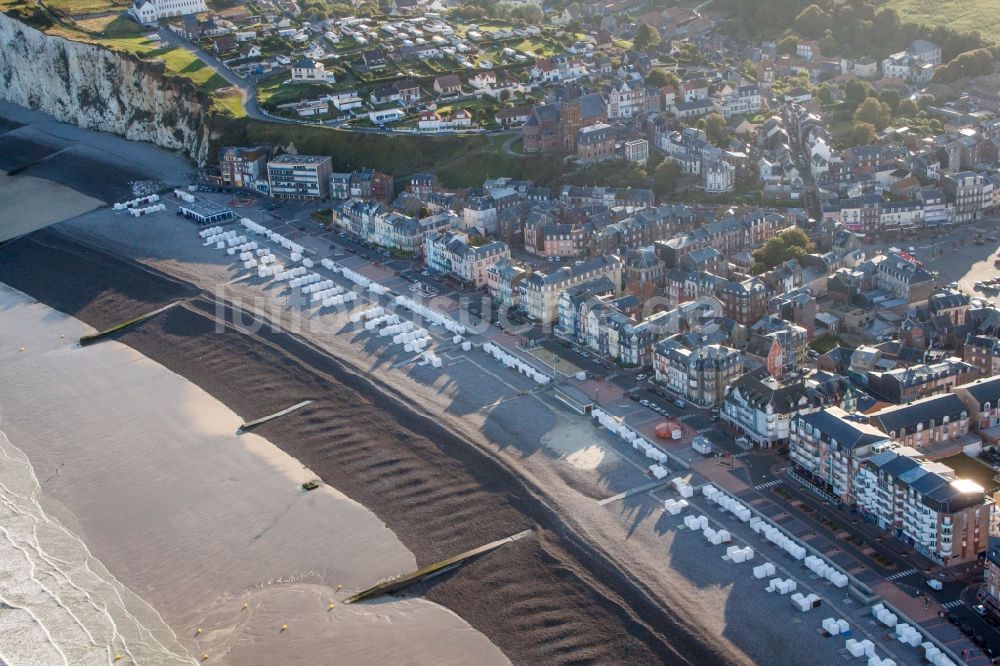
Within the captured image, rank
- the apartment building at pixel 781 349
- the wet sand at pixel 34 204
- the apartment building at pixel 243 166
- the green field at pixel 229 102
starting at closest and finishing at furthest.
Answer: the apartment building at pixel 781 349 → the wet sand at pixel 34 204 → the apartment building at pixel 243 166 → the green field at pixel 229 102

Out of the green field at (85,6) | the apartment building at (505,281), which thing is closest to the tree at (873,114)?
the apartment building at (505,281)

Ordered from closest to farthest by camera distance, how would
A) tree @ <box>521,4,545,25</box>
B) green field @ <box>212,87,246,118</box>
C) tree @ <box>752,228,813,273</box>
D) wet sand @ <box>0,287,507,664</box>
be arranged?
wet sand @ <box>0,287,507,664</box>
tree @ <box>752,228,813,273</box>
green field @ <box>212,87,246,118</box>
tree @ <box>521,4,545,25</box>

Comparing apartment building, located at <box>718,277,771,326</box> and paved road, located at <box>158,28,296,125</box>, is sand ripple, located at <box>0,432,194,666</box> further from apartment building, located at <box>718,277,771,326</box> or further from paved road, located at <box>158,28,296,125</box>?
paved road, located at <box>158,28,296,125</box>

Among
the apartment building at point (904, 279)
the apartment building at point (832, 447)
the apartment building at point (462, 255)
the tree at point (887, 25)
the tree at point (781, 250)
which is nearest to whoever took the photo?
the apartment building at point (832, 447)

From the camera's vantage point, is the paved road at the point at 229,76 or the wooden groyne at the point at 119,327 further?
the paved road at the point at 229,76

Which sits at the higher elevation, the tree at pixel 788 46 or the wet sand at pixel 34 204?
the tree at pixel 788 46

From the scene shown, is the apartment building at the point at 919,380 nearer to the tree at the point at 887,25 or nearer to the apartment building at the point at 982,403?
the apartment building at the point at 982,403

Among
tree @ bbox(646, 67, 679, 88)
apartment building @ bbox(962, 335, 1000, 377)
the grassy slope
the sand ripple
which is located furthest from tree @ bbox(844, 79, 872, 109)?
the sand ripple
